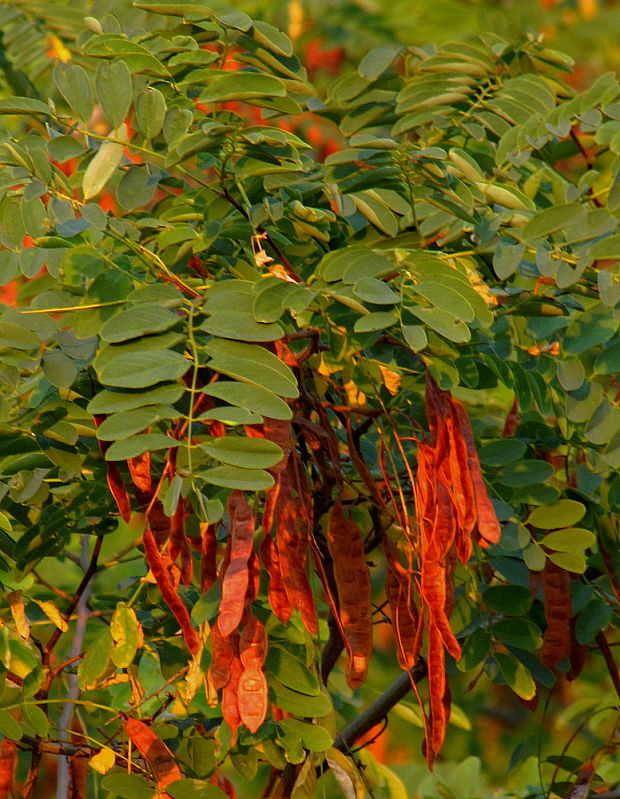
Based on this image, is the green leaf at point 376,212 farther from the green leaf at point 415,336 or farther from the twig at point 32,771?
the twig at point 32,771

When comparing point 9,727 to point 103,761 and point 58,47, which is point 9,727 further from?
point 58,47

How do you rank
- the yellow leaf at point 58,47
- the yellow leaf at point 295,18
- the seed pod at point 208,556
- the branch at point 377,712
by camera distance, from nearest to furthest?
the seed pod at point 208,556 < the branch at point 377,712 < the yellow leaf at point 58,47 < the yellow leaf at point 295,18

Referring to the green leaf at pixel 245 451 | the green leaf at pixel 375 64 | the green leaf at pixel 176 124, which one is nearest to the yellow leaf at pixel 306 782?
the green leaf at pixel 245 451

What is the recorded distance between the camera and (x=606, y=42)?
11.3ft

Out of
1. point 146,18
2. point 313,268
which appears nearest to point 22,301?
point 146,18

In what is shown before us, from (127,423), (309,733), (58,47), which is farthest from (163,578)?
(58,47)

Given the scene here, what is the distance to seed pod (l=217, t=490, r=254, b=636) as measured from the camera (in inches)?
32.6

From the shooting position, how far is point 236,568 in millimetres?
842

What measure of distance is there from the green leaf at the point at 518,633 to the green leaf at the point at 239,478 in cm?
44

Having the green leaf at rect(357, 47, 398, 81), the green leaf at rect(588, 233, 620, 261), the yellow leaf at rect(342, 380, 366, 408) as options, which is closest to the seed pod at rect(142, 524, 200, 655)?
the yellow leaf at rect(342, 380, 366, 408)

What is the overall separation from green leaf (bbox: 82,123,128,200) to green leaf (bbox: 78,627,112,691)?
0.39m

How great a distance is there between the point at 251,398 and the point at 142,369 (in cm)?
8

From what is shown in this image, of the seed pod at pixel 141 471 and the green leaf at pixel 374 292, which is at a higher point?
the green leaf at pixel 374 292

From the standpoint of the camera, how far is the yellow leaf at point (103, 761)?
962mm
